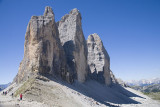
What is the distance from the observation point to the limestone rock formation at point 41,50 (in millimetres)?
29328

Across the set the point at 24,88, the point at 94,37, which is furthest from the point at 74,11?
the point at 24,88

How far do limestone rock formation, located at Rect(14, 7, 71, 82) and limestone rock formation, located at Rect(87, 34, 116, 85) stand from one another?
1069 inches

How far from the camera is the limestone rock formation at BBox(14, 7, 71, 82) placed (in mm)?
29328

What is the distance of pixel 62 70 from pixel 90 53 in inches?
1417

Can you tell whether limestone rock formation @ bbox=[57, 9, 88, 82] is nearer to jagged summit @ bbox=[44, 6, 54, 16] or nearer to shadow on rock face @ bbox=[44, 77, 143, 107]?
shadow on rock face @ bbox=[44, 77, 143, 107]

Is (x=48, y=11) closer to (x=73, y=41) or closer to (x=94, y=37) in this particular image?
(x=73, y=41)

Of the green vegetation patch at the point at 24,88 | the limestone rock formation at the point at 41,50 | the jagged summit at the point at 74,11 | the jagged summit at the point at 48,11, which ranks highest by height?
the jagged summit at the point at 74,11

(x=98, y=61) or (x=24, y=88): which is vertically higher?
(x=98, y=61)

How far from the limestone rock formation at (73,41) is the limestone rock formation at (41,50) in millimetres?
7808

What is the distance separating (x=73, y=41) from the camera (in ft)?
146

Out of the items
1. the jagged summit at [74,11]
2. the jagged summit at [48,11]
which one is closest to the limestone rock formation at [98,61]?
the jagged summit at [74,11]

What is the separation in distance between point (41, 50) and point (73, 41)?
625 inches

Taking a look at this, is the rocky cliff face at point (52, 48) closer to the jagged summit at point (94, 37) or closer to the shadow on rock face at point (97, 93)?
the shadow on rock face at point (97, 93)

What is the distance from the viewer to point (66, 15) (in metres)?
51.6
